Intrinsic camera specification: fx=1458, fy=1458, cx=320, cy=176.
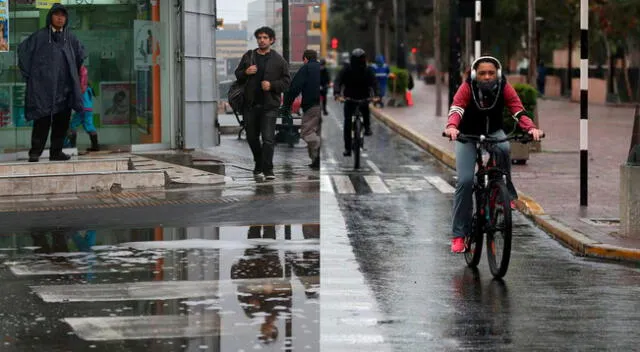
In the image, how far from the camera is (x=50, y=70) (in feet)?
53.3

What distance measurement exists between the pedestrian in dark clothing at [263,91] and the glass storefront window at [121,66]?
13.0ft

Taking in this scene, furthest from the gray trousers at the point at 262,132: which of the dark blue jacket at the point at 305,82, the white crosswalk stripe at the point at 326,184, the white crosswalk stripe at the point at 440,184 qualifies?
the white crosswalk stripe at the point at 440,184

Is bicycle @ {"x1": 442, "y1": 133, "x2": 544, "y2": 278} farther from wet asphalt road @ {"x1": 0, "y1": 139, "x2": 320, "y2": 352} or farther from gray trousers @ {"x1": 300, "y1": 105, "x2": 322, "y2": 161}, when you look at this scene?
gray trousers @ {"x1": 300, "y1": 105, "x2": 322, "y2": 161}

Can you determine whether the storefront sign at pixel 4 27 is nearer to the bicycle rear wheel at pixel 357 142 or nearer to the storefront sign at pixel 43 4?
the storefront sign at pixel 43 4

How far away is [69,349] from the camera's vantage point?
6926mm

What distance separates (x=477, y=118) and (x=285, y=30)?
4.88 m

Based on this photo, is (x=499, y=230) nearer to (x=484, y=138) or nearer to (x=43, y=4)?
(x=484, y=138)

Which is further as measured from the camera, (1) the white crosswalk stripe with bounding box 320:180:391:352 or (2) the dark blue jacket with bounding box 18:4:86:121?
(2) the dark blue jacket with bounding box 18:4:86:121

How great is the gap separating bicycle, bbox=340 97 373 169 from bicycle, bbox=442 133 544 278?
977 cm

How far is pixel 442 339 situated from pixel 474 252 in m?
2.92

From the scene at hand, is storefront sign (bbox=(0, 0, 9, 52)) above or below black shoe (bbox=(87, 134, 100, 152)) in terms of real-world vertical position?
above

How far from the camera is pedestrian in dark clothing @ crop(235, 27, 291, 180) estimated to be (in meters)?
15.0

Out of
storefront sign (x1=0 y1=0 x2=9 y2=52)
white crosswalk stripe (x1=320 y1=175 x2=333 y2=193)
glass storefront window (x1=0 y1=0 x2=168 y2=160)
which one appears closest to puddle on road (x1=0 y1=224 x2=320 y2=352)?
white crosswalk stripe (x1=320 y1=175 x2=333 y2=193)

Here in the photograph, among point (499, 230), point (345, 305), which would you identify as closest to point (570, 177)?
point (499, 230)
